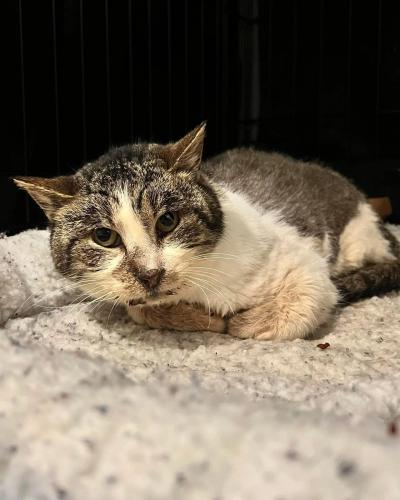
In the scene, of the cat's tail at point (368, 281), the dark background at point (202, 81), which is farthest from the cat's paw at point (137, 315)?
the dark background at point (202, 81)

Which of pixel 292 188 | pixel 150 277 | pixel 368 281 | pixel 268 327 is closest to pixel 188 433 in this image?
pixel 150 277

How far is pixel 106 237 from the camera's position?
4.06 feet

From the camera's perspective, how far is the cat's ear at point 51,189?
1.29 meters

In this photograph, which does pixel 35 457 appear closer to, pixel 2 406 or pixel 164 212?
pixel 2 406

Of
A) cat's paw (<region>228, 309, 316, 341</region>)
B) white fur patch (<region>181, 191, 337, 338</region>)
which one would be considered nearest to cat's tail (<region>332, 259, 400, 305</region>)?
white fur patch (<region>181, 191, 337, 338</region>)

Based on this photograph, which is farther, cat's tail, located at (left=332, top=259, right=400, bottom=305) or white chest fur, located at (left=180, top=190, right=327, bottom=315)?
cat's tail, located at (left=332, top=259, right=400, bottom=305)

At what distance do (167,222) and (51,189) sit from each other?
28 cm

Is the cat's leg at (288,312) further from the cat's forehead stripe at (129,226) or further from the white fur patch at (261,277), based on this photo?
the cat's forehead stripe at (129,226)

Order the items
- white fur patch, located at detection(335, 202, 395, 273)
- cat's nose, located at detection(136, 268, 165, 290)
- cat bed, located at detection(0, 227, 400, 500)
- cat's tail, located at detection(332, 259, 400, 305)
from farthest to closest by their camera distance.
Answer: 1. white fur patch, located at detection(335, 202, 395, 273)
2. cat's tail, located at detection(332, 259, 400, 305)
3. cat's nose, located at detection(136, 268, 165, 290)
4. cat bed, located at detection(0, 227, 400, 500)

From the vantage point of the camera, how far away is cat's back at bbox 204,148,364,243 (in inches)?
66.6

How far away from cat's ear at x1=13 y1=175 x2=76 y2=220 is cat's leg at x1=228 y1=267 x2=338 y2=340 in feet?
1.64

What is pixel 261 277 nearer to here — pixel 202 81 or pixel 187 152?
pixel 187 152

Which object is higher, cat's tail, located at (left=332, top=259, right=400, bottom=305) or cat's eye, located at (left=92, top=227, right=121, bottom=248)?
cat's eye, located at (left=92, top=227, right=121, bottom=248)

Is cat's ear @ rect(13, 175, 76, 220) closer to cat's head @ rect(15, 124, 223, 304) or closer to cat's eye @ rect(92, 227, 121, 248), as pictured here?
cat's head @ rect(15, 124, 223, 304)
